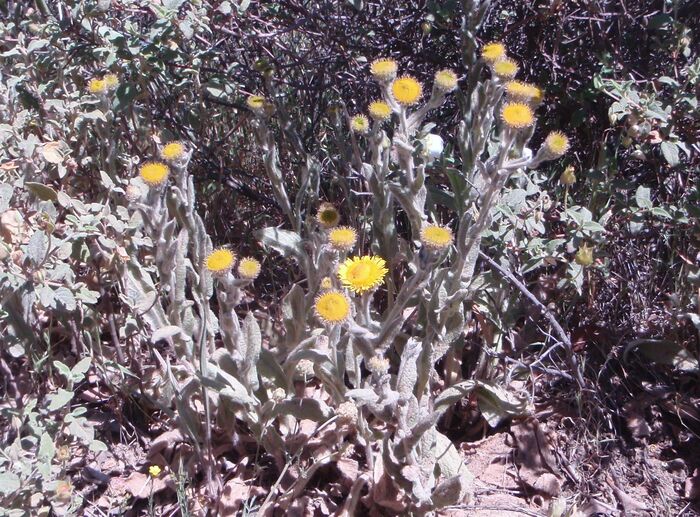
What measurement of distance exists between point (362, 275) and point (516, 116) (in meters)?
0.68

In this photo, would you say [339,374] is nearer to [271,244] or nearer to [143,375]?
[271,244]

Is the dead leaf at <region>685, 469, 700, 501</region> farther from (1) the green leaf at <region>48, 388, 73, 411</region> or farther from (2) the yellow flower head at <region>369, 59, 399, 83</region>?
(1) the green leaf at <region>48, 388, 73, 411</region>

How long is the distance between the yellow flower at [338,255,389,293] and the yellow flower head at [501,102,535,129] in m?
0.58

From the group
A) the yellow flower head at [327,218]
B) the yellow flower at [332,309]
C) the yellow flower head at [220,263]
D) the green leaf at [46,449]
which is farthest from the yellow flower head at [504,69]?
the green leaf at [46,449]

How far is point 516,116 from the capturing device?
2.05m

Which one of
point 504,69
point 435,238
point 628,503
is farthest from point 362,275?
point 628,503

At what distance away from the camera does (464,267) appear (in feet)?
7.80

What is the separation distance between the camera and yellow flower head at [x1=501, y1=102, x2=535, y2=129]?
2.04 metres

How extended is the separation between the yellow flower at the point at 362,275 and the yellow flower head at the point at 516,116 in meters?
0.58

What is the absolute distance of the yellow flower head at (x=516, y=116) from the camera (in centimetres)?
204

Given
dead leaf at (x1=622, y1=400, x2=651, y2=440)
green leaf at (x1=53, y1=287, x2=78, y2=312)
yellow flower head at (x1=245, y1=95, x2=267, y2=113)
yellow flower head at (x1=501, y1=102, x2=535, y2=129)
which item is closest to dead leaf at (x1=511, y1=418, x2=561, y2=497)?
dead leaf at (x1=622, y1=400, x2=651, y2=440)

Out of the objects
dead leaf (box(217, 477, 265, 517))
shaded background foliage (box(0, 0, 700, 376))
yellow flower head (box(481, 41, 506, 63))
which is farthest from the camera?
shaded background foliage (box(0, 0, 700, 376))

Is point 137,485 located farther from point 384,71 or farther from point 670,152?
point 670,152

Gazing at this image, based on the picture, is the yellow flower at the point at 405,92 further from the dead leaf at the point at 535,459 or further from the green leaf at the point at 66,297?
the dead leaf at the point at 535,459
